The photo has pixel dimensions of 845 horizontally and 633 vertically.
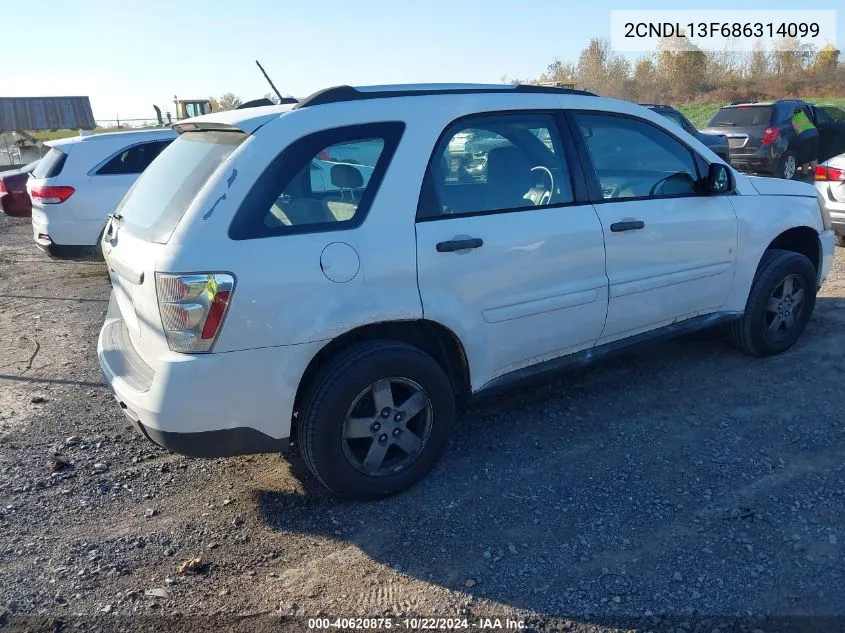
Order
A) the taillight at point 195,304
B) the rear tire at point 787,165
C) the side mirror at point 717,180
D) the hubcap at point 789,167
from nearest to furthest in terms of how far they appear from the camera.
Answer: the taillight at point 195,304
the side mirror at point 717,180
the rear tire at point 787,165
the hubcap at point 789,167

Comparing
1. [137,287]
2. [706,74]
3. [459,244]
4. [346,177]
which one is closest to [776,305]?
[459,244]

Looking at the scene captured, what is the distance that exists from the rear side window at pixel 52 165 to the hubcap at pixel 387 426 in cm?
630

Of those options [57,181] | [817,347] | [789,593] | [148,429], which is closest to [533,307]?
[789,593]

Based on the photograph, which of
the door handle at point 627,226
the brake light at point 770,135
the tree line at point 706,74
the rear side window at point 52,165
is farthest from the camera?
the tree line at point 706,74

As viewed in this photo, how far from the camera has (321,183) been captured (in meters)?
3.32

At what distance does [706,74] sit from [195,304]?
181ft

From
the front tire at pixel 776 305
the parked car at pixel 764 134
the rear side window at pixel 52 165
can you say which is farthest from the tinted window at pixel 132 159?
the parked car at pixel 764 134

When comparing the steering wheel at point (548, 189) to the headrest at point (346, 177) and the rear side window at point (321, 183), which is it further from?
the headrest at point (346, 177)

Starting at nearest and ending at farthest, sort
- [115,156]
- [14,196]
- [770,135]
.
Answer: [115,156] < [14,196] < [770,135]

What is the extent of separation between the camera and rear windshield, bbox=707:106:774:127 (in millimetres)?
14289

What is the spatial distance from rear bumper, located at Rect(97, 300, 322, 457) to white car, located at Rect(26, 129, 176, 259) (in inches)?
218

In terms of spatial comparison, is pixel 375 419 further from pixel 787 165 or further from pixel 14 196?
pixel 787 165

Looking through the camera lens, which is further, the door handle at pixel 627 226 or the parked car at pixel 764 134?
the parked car at pixel 764 134

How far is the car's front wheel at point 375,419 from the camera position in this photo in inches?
129
